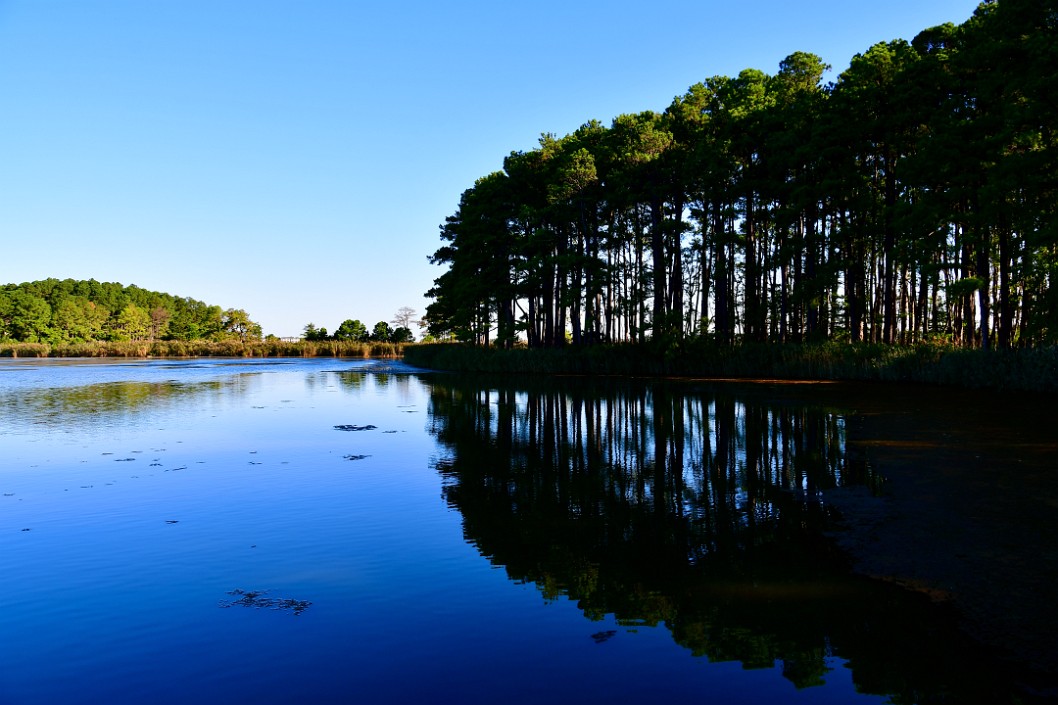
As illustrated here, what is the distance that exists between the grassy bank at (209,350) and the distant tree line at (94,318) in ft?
44.1

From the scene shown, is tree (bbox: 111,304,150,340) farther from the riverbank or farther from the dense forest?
the riverbank

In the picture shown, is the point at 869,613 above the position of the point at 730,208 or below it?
below

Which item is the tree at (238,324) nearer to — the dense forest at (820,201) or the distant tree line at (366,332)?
the distant tree line at (366,332)

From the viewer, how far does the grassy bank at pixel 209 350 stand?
94500 mm

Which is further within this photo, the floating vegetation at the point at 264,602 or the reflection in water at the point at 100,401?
the reflection in water at the point at 100,401

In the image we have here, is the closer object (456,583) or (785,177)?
(456,583)

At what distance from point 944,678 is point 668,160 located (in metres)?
41.7

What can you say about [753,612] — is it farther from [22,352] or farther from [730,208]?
[22,352]

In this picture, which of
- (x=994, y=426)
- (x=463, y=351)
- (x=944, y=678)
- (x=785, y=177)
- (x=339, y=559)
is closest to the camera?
(x=944, y=678)

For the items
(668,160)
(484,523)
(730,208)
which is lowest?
(484,523)

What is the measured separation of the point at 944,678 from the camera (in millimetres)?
4559

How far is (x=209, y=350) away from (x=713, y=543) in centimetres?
10353

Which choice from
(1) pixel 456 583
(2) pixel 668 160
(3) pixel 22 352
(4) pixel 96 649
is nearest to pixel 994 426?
(1) pixel 456 583

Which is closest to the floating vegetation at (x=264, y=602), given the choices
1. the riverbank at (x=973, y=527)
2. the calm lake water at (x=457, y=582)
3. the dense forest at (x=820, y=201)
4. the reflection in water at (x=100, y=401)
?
the calm lake water at (x=457, y=582)
